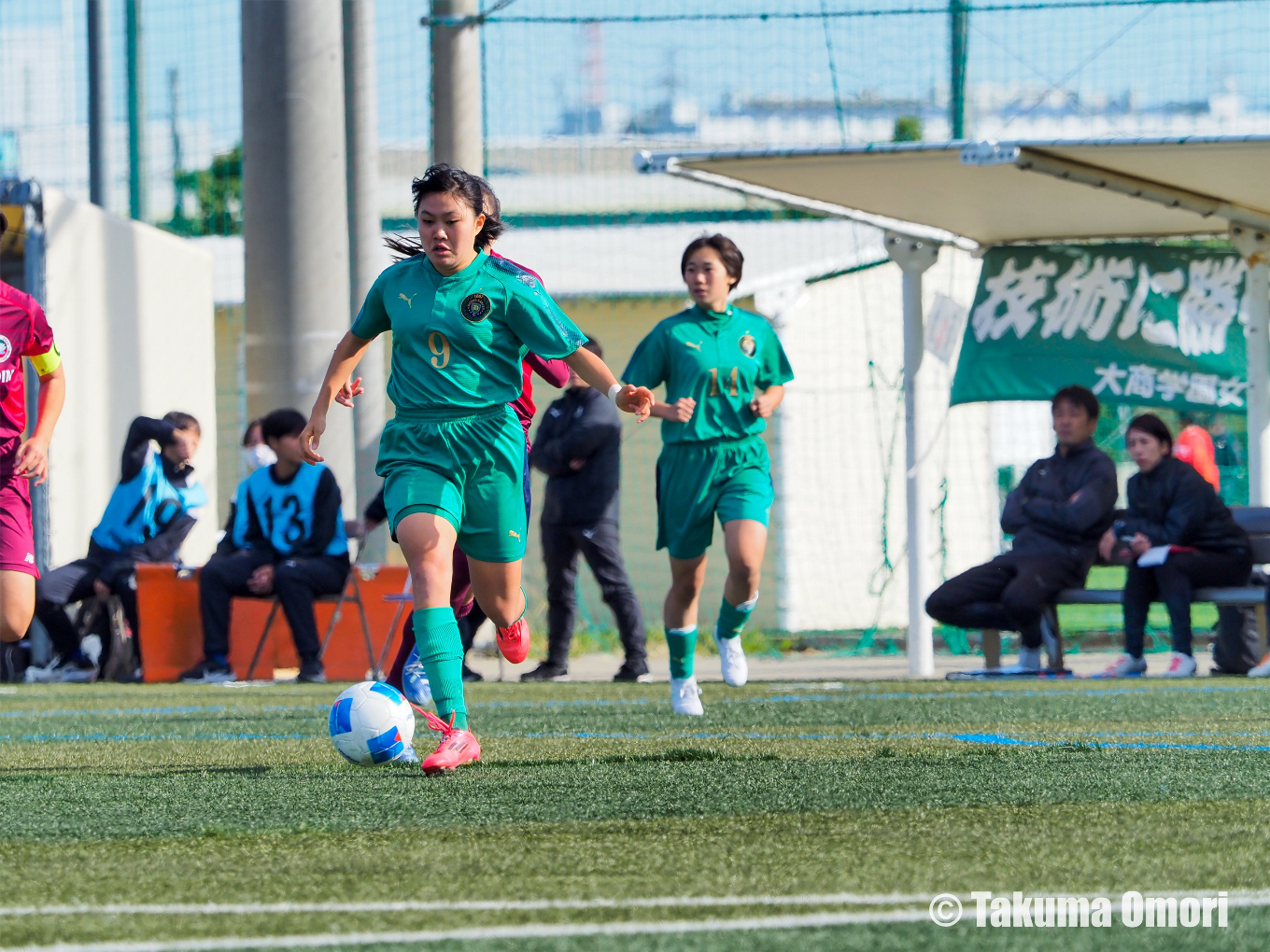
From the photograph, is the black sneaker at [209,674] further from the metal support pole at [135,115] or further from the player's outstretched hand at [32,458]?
the metal support pole at [135,115]

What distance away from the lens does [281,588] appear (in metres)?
11.3

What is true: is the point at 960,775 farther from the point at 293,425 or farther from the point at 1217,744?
the point at 293,425

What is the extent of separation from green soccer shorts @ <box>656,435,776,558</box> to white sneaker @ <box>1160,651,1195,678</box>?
3.89m

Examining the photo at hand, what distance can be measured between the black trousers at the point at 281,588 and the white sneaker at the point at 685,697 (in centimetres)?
421

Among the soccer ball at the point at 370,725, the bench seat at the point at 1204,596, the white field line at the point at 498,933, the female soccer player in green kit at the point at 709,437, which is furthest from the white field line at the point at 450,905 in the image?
the bench seat at the point at 1204,596

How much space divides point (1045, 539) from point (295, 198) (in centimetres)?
583

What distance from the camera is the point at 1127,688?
9156mm

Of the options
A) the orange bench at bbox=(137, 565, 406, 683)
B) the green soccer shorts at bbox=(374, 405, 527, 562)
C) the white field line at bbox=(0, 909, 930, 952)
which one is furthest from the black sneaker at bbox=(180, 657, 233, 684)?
the white field line at bbox=(0, 909, 930, 952)

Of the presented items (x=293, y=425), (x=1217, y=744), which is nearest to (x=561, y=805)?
(x=1217, y=744)

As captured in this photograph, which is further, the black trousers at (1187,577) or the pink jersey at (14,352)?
the black trousers at (1187,577)

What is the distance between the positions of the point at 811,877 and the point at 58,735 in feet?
14.9

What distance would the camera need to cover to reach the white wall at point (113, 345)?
12.6 m

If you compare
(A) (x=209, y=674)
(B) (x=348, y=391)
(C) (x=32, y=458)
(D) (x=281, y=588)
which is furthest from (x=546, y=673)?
Answer: (B) (x=348, y=391)

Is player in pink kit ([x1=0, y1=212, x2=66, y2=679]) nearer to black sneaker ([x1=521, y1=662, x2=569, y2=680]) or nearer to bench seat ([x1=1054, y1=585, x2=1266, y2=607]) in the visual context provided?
black sneaker ([x1=521, y1=662, x2=569, y2=680])
